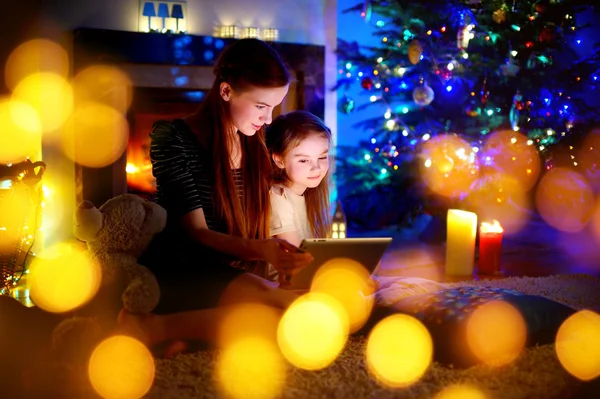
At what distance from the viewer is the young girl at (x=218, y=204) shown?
1.38 meters

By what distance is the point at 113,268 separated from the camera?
1.29 m

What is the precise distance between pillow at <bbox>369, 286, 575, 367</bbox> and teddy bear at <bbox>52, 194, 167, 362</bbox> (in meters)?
0.66

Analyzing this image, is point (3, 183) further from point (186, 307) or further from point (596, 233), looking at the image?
point (596, 233)

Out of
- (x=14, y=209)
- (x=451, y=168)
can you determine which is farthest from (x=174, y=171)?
(x=451, y=168)

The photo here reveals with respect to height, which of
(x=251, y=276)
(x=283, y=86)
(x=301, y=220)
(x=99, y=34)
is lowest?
(x=251, y=276)

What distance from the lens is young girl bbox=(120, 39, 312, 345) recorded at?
1.38 m

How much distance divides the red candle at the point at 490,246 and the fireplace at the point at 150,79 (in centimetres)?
136

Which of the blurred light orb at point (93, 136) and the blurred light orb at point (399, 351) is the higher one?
the blurred light orb at point (93, 136)

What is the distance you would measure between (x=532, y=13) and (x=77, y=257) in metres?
2.48

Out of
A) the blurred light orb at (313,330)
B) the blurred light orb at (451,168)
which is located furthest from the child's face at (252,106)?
the blurred light orb at (451,168)

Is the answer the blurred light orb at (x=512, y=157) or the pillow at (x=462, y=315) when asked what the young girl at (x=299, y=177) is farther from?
the blurred light orb at (x=512, y=157)

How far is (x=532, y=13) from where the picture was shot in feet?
9.48

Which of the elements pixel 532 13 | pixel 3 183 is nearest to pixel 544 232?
pixel 532 13

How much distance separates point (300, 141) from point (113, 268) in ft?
2.01
